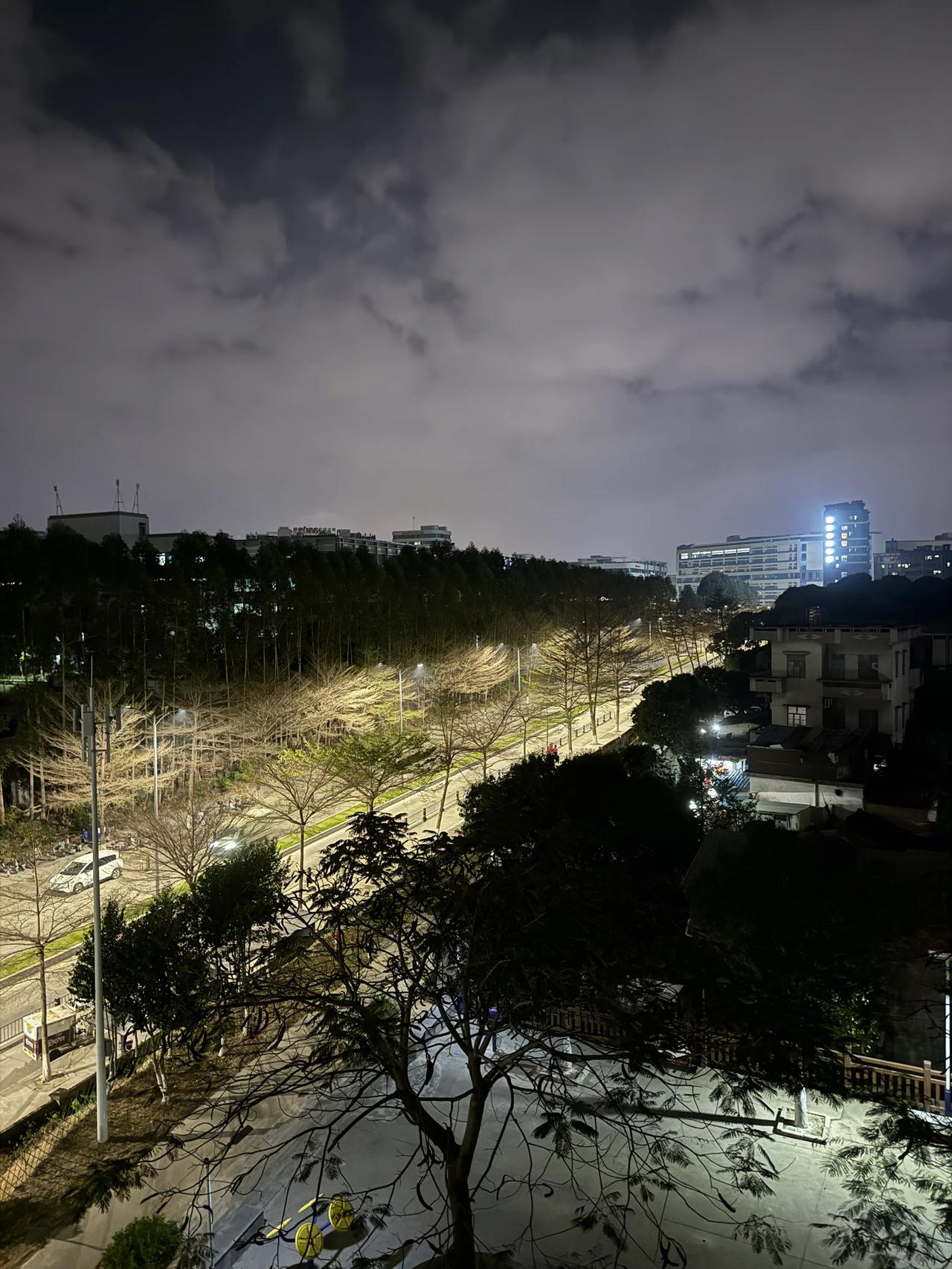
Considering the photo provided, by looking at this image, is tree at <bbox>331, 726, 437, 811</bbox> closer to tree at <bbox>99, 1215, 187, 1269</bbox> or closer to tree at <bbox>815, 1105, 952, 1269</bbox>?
tree at <bbox>99, 1215, 187, 1269</bbox>

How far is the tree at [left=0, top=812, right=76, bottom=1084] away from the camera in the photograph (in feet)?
36.5

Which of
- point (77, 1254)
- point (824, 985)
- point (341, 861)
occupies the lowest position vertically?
point (77, 1254)

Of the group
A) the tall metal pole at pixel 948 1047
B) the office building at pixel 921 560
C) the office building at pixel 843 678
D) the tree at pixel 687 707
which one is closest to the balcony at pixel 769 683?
the office building at pixel 843 678

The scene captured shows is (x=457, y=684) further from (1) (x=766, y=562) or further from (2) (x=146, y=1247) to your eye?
(1) (x=766, y=562)

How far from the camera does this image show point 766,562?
140 meters

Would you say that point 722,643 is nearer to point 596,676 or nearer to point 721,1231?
point 596,676

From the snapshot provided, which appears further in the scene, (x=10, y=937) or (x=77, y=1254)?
(x=10, y=937)

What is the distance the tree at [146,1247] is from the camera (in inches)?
249

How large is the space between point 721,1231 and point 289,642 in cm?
2549

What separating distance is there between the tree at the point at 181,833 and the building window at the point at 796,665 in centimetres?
1619

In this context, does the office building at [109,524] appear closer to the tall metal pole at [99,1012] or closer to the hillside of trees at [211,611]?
the hillside of trees at [211,611]

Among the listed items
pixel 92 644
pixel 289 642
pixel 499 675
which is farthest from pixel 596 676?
pixel 92 644

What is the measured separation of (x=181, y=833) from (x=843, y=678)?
1769 centimetres

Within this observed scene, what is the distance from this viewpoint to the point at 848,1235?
6.21 meters
